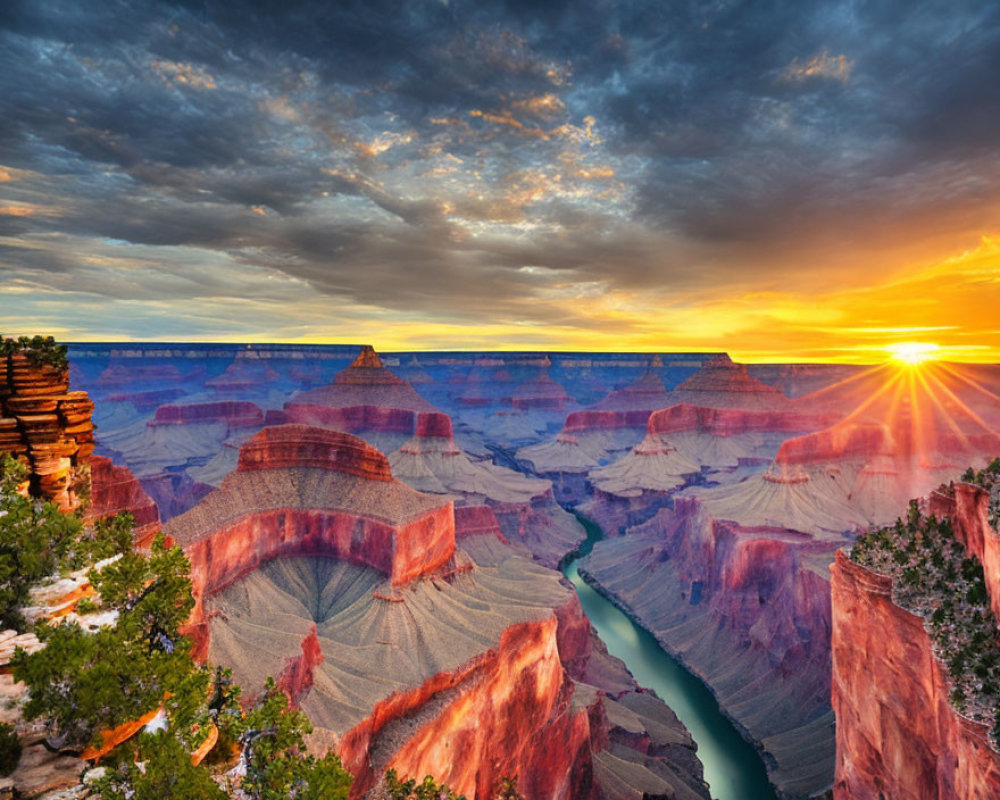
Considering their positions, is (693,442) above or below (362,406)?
below

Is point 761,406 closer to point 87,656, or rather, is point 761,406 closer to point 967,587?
point 967,587

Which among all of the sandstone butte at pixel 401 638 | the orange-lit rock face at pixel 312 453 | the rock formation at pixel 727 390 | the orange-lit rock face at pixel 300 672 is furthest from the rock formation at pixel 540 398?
the orange-lit rock face at pixel 300 672

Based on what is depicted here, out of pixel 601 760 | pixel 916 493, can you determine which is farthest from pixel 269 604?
pixel 916 493

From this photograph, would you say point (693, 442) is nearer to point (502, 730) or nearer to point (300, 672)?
point (502, 730)

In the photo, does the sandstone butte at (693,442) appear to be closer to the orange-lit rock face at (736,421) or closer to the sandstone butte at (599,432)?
the orange-lit rock face at (736,421)

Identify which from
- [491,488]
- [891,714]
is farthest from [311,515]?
[491,488]

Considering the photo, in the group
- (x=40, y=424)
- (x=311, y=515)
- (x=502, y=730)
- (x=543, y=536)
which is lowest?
(x=543, y=536)

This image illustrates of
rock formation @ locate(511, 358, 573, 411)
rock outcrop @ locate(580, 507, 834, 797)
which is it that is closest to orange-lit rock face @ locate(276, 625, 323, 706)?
rock outcrop @ locate(580, 507, 834, 797)
